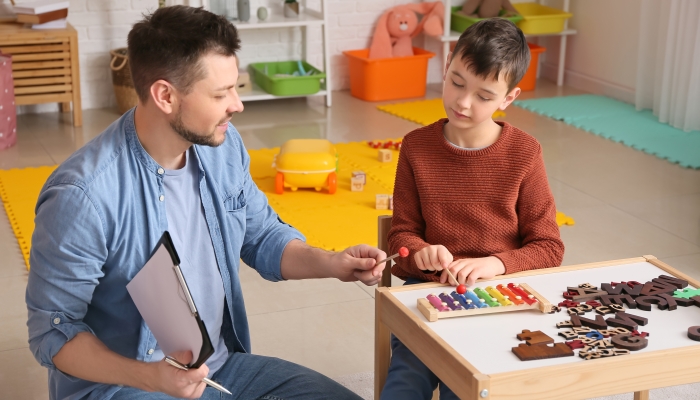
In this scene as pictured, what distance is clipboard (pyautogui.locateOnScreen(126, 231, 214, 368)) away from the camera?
115 cm

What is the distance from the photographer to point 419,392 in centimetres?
154

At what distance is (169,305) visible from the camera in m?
1.20

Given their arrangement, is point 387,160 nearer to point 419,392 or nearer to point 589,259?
point 589,259

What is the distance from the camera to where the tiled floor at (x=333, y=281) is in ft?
7.70

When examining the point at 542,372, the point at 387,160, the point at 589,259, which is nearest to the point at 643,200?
the point at 589,259

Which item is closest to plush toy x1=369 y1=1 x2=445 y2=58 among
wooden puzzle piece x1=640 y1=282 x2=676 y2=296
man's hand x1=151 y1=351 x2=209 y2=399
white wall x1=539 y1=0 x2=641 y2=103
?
white wall x1=539 y1=0 x2=641 y2=103

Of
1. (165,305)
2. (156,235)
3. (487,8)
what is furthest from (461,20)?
(165,305)

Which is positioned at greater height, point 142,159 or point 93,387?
point 142,159

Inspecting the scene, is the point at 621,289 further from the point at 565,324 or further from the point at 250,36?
the point at 250,36

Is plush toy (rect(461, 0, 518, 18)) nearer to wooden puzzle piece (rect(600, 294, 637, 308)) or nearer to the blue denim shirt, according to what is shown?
the blue denim shirt

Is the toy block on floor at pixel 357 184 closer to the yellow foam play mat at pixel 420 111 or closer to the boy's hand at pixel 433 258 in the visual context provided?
the yellow foam play mat at pixel 420 111

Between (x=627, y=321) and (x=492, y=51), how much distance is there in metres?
0.62

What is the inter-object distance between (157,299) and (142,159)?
31 centimetres

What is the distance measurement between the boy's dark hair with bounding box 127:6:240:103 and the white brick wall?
3330 millimetres
